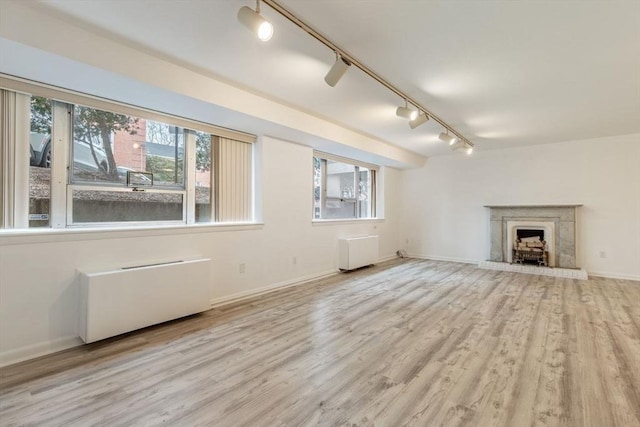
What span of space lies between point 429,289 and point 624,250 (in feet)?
12.6

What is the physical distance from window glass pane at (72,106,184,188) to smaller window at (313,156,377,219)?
2.60 metres

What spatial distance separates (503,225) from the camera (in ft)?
20.2

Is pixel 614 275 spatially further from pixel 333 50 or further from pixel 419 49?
pixel 333 50

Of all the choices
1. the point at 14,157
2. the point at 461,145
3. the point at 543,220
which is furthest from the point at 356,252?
the point at 14,157

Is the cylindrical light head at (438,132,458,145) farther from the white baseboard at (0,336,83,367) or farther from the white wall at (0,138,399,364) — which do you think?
the white baseboard at (0,336,83,367)

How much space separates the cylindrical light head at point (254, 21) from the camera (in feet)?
5.99

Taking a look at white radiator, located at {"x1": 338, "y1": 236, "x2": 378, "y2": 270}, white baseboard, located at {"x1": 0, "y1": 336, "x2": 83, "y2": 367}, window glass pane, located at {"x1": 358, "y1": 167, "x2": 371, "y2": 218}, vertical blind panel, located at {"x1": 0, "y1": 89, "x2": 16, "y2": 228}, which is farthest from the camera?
window glass pane, located at {"x1": 358, "y1": 167, "x2": 371, "y2": 218}

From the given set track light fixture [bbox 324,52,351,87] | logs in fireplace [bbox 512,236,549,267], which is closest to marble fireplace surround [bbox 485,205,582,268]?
logs in fireplace [bbox 512,236,549,267]

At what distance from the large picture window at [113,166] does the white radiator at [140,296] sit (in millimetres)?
654

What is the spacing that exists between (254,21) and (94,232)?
91.7 inches

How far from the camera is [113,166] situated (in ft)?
10.1

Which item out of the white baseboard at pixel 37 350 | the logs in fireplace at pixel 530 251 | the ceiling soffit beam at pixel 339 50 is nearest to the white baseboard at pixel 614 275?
the logs in fireplace at pixel 530 251

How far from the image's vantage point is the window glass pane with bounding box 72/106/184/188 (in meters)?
2.88

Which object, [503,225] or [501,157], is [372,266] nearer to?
[503,225]
